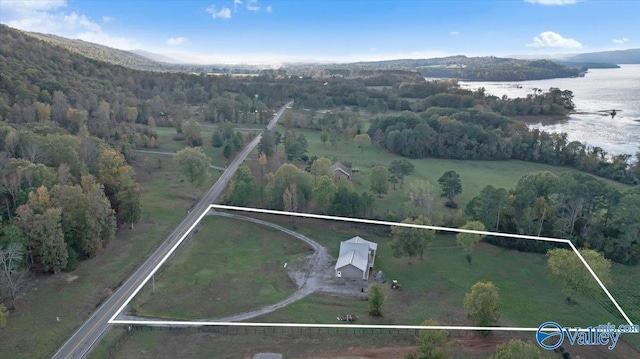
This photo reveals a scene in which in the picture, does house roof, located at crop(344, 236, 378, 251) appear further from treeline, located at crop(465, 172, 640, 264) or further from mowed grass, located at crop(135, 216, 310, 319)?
treeline, located at crop(465, 172, 640, 264)

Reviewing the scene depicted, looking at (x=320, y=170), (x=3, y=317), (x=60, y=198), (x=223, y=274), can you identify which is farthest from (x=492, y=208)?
(x=3, y=317)

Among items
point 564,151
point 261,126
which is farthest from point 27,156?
point 564,151

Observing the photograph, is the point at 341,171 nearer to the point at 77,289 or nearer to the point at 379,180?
the point at 379,180

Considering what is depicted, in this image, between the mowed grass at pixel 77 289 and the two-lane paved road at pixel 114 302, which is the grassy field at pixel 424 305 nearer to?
the two-lane paved road at pixel 114 302

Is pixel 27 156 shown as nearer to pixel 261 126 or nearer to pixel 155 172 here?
pixel 155 172

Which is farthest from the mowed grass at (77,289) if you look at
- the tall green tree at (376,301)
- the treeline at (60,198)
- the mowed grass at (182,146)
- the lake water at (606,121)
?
the lake water at (606,121)

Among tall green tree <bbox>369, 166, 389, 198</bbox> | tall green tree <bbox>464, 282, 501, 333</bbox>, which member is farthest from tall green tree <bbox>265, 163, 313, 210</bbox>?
tall green tree <bbox>464, 282, 501, 333</bbox>
